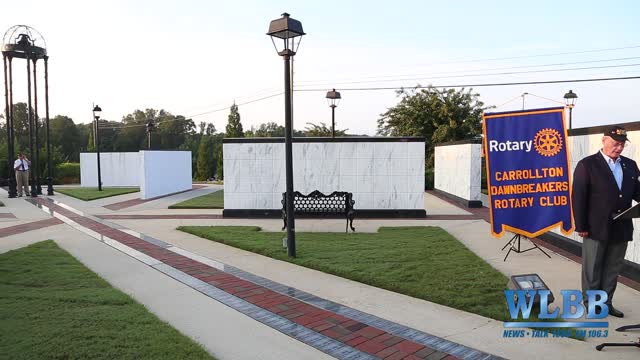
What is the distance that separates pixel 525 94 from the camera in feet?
85.5

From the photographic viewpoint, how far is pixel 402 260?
7.11 metres

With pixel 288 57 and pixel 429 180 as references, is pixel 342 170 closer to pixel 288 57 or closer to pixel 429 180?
pixel 288 57

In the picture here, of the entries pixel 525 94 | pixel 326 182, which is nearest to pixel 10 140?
pixel 326 182

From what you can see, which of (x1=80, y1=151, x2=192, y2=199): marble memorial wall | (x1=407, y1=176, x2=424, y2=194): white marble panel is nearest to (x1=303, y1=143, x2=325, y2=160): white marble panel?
(x1=407, y1=176, x2=424, y2=194): white marble panel

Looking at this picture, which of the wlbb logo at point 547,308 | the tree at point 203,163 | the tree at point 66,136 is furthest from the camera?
the tree at point 66,136

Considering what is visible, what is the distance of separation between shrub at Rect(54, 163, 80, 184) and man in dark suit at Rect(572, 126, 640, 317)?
31.1m

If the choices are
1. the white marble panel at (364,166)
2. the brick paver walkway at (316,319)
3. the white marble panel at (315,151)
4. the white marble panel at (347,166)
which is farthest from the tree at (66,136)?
the brick paver walkway at (316,319)

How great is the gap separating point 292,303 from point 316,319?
0.59m

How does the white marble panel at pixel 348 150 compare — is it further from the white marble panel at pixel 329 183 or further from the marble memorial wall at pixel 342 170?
the white marble panel at pixel 329 183

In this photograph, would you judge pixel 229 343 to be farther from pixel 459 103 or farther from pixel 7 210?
pixel 459 103

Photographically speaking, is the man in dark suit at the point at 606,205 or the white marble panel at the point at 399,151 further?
the white marble panel at the point at 399,151

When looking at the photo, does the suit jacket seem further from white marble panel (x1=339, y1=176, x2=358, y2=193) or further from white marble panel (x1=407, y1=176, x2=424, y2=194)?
white marble panel (x1=339, y1=176, x2=358, y2=193)

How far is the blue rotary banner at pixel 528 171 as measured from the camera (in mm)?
7184

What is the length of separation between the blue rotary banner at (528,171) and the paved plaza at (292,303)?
2.24 ft
